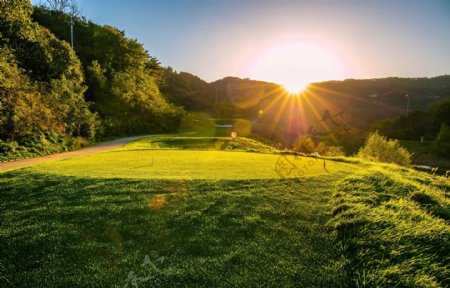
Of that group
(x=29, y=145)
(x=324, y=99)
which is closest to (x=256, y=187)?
(x=29, y=145)

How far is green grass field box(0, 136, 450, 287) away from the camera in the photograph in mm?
4617

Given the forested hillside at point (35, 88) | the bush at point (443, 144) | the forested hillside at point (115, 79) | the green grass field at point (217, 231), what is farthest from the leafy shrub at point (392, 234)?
the bush at point (443, 144)

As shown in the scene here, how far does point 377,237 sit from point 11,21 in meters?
24.5

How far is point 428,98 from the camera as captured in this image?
100125mm

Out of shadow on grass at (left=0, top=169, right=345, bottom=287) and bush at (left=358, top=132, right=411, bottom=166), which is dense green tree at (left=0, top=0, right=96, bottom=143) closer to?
shadow on grass at (left=0, top=169, right=345, bottom=287)

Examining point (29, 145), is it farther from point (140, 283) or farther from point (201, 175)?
point (140, 283)

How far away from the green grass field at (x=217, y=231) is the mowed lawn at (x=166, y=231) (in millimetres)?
24

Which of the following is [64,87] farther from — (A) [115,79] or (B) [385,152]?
(B) [385,152]

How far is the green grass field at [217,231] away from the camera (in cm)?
462

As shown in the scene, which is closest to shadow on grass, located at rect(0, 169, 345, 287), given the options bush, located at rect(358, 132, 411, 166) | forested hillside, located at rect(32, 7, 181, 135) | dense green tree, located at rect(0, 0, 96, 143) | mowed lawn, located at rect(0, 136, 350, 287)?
mowed lawn, located at rect(0, 136, 350, 287)

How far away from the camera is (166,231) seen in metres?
5.82

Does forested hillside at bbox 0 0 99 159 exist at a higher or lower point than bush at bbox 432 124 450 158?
higher

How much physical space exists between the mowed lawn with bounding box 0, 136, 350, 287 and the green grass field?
24mm

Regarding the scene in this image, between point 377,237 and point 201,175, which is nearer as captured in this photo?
point 377,237
